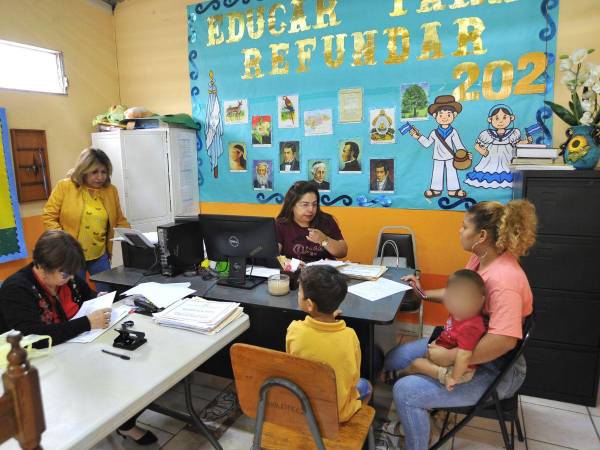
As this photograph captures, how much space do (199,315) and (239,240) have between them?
2.02 ft

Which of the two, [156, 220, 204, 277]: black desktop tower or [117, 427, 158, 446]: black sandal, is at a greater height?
[156, 220, 204, 277]: black desktop tower

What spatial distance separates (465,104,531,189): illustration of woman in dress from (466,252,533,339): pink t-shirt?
1.59m

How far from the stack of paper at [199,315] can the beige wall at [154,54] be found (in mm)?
2842

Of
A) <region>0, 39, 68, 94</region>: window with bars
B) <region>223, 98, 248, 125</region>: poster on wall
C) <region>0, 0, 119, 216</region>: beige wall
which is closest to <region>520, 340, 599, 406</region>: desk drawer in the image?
<region>223, 98, 248, 125</region>: poster on wall

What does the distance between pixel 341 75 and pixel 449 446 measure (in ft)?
9.24

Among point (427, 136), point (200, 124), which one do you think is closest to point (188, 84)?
point (200, 124)

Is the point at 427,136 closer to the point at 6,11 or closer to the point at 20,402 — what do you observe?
the point at 20,402

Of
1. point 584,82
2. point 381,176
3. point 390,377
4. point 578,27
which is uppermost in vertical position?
point 578,27

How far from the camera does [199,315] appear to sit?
6.03ft

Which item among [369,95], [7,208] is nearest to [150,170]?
[7,208]

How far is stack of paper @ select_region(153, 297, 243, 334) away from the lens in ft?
5.72

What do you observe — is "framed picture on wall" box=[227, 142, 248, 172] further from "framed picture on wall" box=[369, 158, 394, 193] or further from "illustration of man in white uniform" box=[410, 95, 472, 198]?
"illustration of man in white uniform" box=[410, 95, 472, 198]

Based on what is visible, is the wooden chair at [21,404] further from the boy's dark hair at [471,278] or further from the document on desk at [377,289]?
the document on desk at [377,289]

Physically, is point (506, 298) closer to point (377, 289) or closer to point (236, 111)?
point (377, 289)
